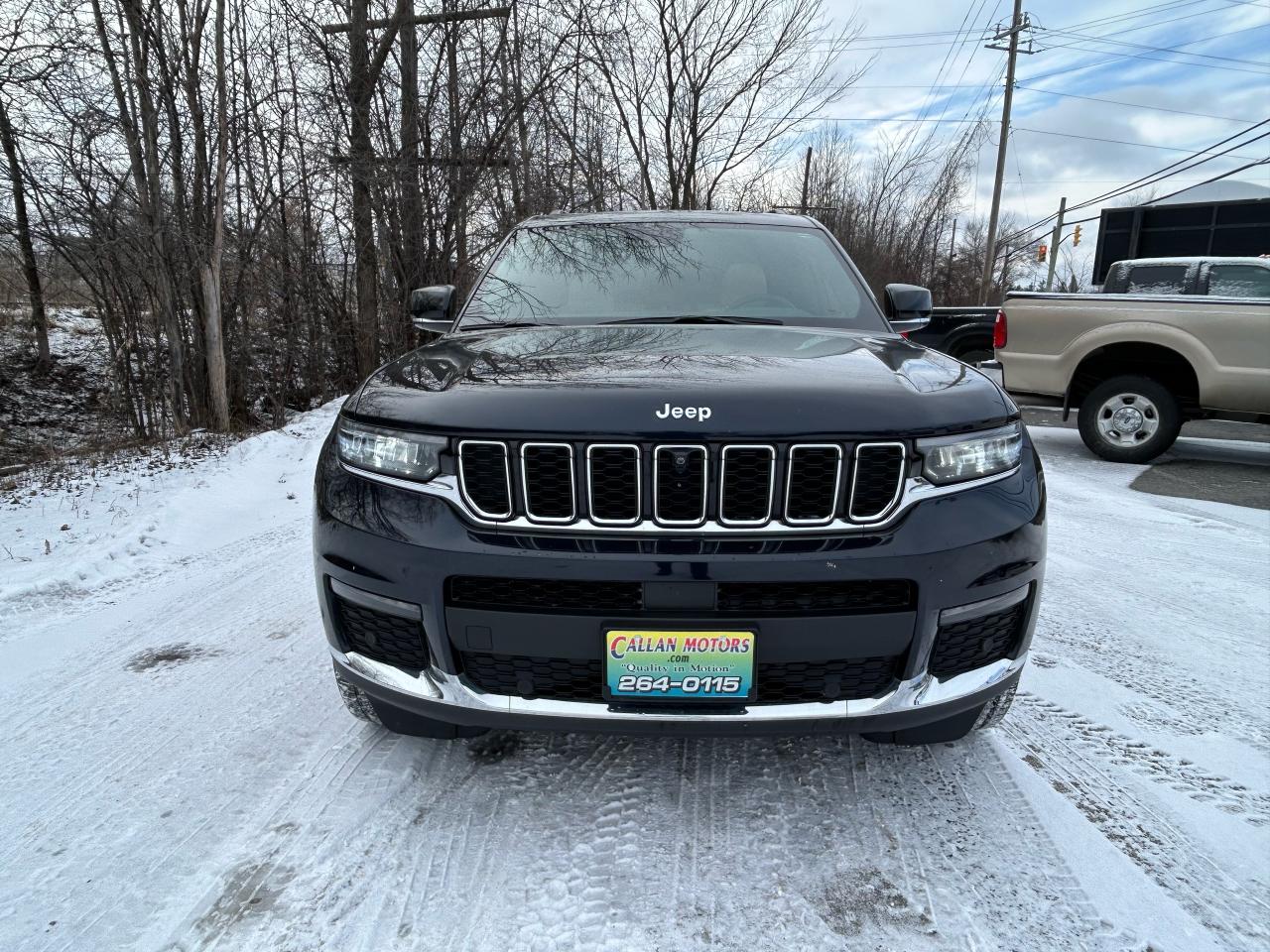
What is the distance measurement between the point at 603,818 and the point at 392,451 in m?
1.09

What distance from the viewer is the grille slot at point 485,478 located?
5.69ft

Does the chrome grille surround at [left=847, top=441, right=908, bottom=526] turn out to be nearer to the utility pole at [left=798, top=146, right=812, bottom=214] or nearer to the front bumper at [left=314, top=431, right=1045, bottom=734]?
the front bumper at [left=314, top=431, right=1045, bottom=734]

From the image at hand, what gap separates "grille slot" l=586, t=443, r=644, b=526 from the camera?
1706 mm

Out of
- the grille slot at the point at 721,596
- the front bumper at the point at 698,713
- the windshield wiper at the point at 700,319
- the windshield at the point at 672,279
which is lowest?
the front bumper at the point at 698,713

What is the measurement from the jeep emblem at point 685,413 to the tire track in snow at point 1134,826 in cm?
150

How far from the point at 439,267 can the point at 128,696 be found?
8268 millimetres

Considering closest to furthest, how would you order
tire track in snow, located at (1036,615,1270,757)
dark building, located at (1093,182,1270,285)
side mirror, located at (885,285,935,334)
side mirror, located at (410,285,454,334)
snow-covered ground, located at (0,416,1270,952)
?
snow-covered ground, located at (0,416,1270,952), tire track in snow, located at (1036,615,1270,757), side mirror, located at (885,285,935,334), side mirror, located at (410,285,454,334), dark building, located at (1093,182,1270,285)

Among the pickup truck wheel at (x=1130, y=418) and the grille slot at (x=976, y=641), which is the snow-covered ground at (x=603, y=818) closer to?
the grille slot at (x=976, y=641)

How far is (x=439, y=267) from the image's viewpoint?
10031mm

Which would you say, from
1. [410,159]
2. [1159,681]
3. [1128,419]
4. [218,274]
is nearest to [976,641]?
[1159,681]

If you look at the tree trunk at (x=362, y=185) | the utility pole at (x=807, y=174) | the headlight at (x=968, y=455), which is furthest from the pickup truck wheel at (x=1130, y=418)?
the utility pole at (x=807, y=174)

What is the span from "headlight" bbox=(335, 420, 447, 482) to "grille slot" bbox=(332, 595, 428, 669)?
0.34 metres

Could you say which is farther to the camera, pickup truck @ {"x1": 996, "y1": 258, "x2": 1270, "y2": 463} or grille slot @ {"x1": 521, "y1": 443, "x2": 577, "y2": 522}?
pickup truck @ {"x1": 996, "y1": 258, "x2": 1270, "y2": 463}

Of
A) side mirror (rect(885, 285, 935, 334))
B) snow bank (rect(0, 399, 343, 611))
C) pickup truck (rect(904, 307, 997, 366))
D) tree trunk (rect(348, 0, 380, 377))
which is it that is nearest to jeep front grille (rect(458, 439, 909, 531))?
side mirror (rect(885, 285, 935, 334))
